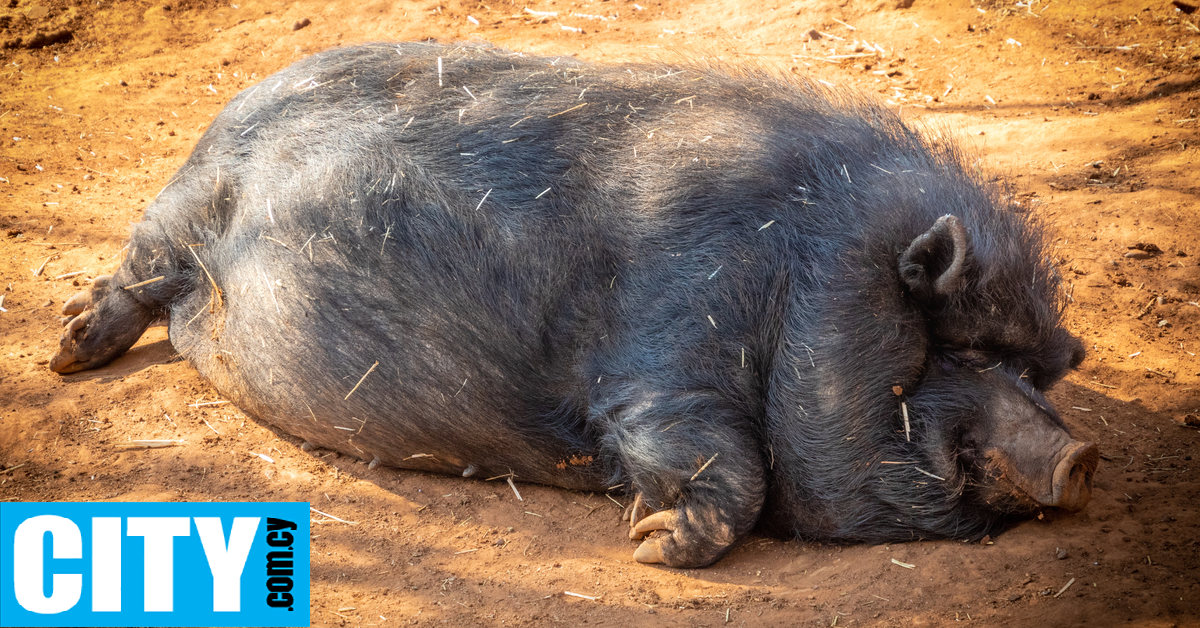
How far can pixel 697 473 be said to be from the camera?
323 centimetres

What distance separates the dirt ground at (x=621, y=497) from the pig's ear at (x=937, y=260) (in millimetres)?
979

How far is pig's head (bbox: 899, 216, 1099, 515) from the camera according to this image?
118 inches

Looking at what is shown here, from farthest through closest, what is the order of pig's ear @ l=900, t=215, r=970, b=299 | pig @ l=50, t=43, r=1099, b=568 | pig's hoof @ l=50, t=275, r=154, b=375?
pig's hoof @ l=50, t=275, r=154, b=375 → pig @ l=50, t=43, r=1099, b=568 → pig's ear @ l=900, t=215, r=970, b=299

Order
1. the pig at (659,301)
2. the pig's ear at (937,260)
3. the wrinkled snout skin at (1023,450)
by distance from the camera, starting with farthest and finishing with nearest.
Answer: the pig at (659,301)
the wrinkled snout skin at (1023,450)
the pig's ear at (937,260)

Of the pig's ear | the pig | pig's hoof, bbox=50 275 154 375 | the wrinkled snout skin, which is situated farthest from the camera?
pig's hoof, bbox=50 275 154 375

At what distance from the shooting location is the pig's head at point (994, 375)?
3010 mm

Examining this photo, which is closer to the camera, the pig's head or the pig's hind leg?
the pig's head

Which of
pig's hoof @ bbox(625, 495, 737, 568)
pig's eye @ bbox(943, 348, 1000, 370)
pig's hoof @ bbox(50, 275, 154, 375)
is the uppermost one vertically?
pig's eye @ bbox(943, 348, 1000, 370)

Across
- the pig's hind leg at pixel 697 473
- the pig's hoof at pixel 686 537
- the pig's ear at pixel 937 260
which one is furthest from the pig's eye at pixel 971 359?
the pig's hoof at pixel 686 537

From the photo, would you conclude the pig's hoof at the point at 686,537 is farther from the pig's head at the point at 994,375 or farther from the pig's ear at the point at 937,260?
the pig's ear at the point at 937,260

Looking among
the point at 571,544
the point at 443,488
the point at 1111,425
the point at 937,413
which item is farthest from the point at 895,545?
the point at 443,488

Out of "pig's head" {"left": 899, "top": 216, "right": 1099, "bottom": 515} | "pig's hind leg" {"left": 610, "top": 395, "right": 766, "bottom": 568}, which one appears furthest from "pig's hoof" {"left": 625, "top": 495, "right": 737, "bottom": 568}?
"pig's head" {"left": 899, "top": 216, "right": 1099, "bottom": 515}

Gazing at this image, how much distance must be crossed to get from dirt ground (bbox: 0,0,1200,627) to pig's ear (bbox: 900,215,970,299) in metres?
0.98

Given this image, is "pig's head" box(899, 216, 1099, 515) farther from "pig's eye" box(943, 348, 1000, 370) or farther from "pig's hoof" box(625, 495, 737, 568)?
"pig's hoof" box(625, 495, 737, 568)
